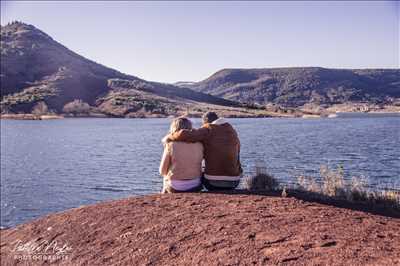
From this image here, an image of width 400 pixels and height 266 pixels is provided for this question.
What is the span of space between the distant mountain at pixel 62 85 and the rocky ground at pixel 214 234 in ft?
290

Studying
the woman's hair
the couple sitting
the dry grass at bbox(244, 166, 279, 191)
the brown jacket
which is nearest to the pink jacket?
the couple sitting

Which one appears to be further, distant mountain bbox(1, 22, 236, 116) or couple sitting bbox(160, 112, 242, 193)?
distant mountain bbox(1, 22, 236, 116)

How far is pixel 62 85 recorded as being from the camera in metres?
118

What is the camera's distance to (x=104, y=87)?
12612cm

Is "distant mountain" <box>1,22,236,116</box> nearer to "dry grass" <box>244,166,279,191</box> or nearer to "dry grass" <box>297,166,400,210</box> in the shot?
"dry grass" <box>244,166,279,191</box>

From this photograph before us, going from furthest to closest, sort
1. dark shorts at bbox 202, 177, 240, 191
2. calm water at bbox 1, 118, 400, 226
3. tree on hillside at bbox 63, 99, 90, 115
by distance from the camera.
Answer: tree on hillside at bbox 63, 99, 90, 115
calm water at bbox 1, 118, 400, 226
dark shorts at bbox 202, 177, 240, 191

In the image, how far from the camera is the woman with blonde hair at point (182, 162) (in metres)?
9.27

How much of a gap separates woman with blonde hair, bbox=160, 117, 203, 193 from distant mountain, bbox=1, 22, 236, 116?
87.9 m

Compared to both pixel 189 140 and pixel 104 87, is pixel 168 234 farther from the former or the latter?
pixel 104 87

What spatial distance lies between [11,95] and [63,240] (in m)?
115

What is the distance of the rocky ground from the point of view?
6066 mm

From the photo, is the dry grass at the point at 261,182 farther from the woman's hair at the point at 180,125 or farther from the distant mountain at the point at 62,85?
the distant mountain at the point at 62,85

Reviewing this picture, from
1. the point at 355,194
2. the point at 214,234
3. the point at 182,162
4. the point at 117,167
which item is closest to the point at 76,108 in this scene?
the point at 117,167

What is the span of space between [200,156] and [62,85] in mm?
113810
